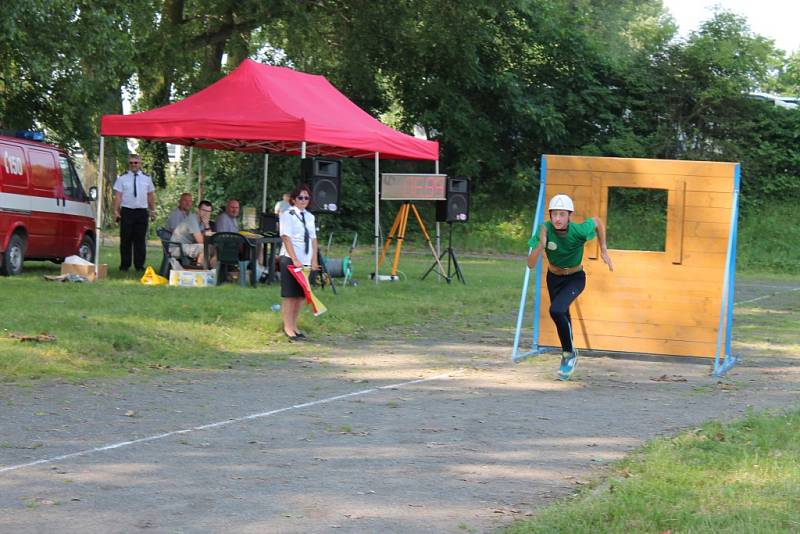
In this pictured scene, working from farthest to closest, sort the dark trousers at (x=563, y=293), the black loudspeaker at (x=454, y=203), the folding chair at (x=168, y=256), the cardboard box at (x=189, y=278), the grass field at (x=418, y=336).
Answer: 1. the black loudspeaker at (x=454, y=203)
2. the folding chair at (x=168, y=256)
3. the cardboard box at (x=189, y=278)
4. the dark trousers at (x=563, y=293)
5. the grass field at (x=418, y=336)

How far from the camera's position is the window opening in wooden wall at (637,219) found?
3597 cm

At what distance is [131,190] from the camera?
2116 centimetres

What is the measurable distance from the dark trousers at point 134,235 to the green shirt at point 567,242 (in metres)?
10.6

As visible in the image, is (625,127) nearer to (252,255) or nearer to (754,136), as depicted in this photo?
(754,136)

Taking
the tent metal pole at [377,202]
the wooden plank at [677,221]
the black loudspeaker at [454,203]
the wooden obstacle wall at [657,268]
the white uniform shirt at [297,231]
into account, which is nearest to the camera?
the wooden obstacle wall at [657,268]

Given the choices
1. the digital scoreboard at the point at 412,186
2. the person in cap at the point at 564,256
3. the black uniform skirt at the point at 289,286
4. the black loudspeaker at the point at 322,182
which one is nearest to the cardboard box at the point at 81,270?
the black loudspeaker at the point at 322,182

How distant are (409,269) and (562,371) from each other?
1469 centimetres

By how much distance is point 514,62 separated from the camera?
134ft

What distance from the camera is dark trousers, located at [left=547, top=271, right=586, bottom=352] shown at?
12.1 m

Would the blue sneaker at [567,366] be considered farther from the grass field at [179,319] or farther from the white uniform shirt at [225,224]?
the white uniform shirt at [225,224]

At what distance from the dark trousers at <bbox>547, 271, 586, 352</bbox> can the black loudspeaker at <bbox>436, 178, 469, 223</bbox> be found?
1010 centimetres

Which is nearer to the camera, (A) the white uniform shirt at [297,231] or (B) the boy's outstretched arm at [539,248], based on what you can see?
(B) the boy's outstretched arm at [539,248]

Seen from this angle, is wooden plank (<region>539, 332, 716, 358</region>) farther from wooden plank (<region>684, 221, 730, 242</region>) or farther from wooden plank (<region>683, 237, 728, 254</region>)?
wooden plank (<region>684, 221, 730, 242</region>)

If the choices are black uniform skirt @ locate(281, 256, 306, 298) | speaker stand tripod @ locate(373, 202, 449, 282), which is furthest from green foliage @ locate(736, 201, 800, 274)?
black uniform skirt @ locate(281, 256, 306, 298)
